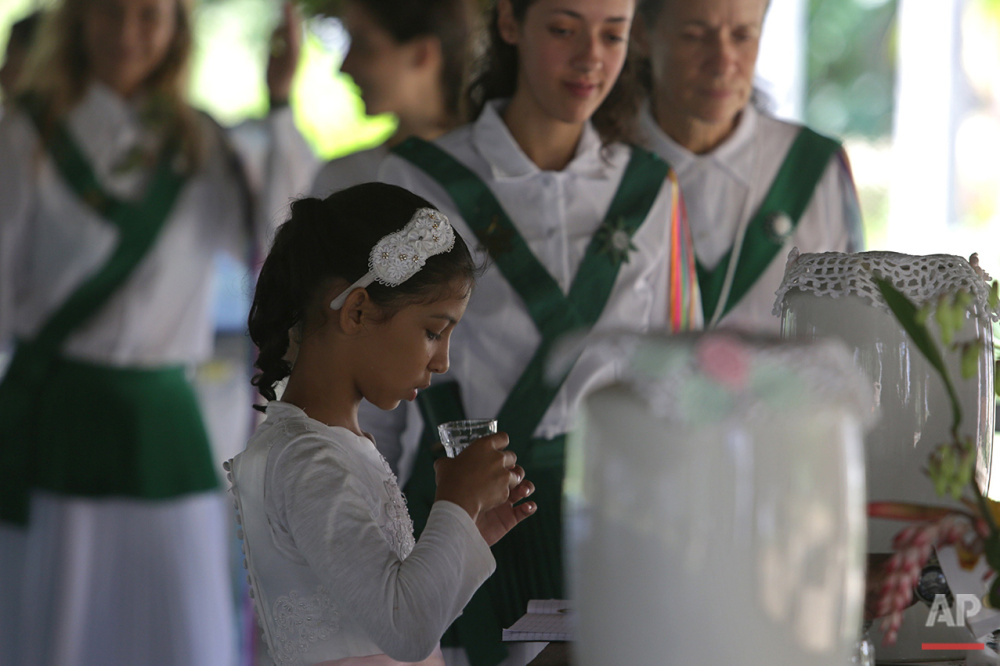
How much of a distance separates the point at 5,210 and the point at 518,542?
153 centimetres

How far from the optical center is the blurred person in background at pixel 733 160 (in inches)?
76.5

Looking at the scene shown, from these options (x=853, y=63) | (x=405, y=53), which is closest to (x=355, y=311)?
(x=405, y=53)

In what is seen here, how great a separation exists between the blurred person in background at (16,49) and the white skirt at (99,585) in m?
1.04

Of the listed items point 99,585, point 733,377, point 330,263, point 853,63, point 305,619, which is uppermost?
point 853,63

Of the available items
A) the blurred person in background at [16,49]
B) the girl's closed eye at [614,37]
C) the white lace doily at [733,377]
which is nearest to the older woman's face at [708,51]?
the girl's closed eye at [614,37]

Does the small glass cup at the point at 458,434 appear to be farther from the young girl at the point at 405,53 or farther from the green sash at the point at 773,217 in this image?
the young girl at the point at 405,53

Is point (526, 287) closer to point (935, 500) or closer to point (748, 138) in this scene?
point (748, 138)

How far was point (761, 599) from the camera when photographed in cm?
66

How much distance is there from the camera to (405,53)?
2.43 metres

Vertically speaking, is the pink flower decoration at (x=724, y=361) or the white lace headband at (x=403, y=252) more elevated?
the white lace headband at (x=403, y=252)

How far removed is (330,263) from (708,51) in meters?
1.01

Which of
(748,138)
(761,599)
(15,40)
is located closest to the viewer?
(761,599)

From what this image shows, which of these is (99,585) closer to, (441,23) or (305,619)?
(441,23)

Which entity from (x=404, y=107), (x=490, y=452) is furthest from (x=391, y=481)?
(x=404, y=107)
